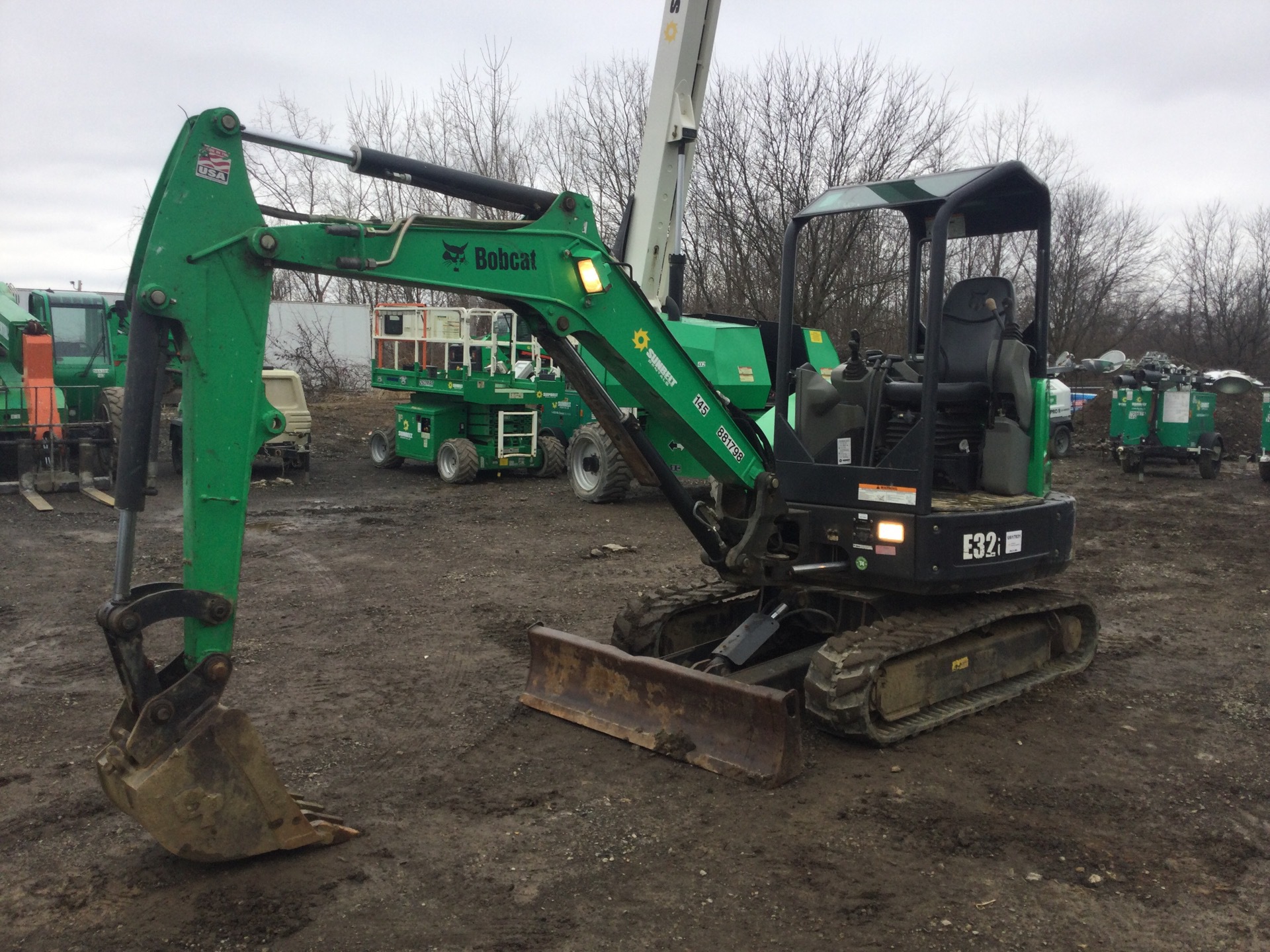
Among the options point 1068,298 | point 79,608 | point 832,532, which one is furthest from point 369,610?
point 1068,298

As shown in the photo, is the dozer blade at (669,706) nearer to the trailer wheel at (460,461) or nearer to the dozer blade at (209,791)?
the dozer blade at (209,791)

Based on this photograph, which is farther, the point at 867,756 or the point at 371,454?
→ the point at 371,454

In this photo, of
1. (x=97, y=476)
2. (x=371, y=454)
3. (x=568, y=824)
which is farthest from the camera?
(x=371, y=454)

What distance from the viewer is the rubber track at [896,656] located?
4.92 m

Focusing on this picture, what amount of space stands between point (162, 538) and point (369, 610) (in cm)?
400

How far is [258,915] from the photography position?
3.52 m

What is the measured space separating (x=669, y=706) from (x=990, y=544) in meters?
1.84

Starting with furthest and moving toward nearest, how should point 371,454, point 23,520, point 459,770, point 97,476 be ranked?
point 371,454 → point 97,476 → point 23,520 → point 459,770

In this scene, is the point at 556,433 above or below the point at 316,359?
below

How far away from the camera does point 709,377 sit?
11.6 m

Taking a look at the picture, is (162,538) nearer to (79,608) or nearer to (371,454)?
(79,608)

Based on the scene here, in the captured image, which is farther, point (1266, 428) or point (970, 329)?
point (1266, 428)

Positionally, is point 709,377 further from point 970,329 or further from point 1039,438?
point 1039,438

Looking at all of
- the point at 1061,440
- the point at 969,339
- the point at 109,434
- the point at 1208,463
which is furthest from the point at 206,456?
the point at 1061,440
